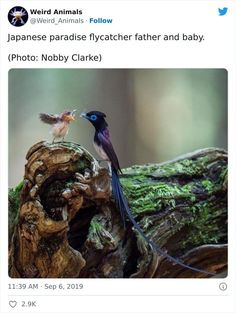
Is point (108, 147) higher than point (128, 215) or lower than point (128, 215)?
higher

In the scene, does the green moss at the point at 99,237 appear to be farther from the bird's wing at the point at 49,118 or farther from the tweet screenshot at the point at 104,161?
the bird's wing at the point at 49,118

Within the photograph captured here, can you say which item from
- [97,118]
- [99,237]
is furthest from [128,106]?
[99,237]

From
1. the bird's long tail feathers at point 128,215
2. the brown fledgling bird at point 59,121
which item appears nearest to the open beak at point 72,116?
the brown fledgling bird at point 59,121

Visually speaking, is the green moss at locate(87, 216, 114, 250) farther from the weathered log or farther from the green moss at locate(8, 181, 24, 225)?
the green moss at locate(8, 181, 24, 225)
